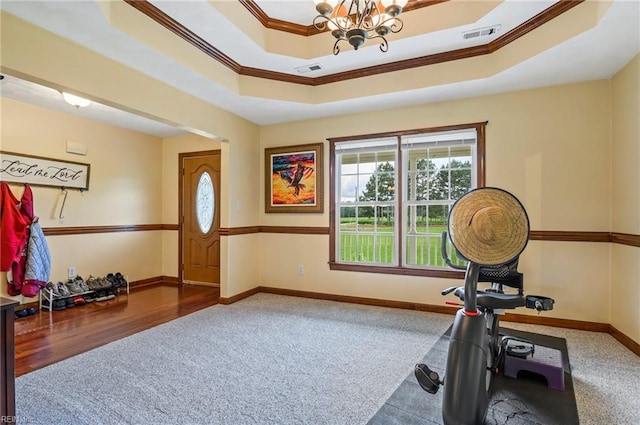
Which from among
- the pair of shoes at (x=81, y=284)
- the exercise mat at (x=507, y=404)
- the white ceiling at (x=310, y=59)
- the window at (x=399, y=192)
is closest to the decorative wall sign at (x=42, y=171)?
the white ceiling at (x=310, y=59)

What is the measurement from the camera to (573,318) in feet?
10.4

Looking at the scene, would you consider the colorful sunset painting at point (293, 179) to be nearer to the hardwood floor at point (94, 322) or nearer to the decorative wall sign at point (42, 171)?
the hardwood floor at point (94, 322)

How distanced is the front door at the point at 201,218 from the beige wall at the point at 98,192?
55 centimetres

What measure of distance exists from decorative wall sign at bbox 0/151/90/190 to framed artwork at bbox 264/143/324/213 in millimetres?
2461

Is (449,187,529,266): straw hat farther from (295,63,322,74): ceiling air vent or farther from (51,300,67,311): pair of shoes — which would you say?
(51,300,67,311): pair of shoes

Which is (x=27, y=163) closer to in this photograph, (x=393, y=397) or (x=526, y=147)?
(x=393, y=397)

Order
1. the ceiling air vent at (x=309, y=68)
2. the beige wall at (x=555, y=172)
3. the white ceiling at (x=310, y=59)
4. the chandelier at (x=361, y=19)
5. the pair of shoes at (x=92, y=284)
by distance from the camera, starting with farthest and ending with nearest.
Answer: the pair of shoes at (x=92, y=284)
the ceiling air vent at (x=309, y=68)
the beige wall at (x=555, y=172)
the white ceiling at (x=310, y=59)
the chandelier at (x=361, y=19)

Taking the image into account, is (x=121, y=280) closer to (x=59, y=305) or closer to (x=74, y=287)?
(x=74, y=287)

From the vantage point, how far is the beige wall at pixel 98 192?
12.5ft

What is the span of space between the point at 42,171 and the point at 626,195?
243 inches

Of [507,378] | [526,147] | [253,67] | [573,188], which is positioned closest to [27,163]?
[253,67]

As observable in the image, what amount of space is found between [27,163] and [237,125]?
246cm

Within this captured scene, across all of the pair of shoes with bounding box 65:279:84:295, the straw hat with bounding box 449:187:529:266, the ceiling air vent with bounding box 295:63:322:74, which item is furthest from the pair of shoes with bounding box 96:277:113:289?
the straw hat with bounding box 449:187:529:266

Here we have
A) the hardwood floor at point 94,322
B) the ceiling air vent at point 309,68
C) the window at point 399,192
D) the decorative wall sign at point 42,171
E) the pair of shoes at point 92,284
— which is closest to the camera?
the hardwood floor at point 94,322
